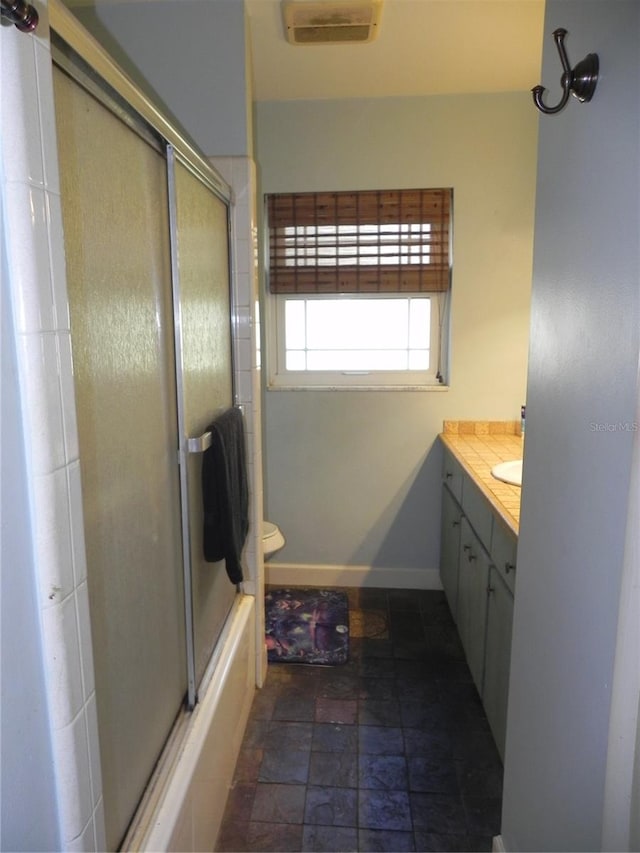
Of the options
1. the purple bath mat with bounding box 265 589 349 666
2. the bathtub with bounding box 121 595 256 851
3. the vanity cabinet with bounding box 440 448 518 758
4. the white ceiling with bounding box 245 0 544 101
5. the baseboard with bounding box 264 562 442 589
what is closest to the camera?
the bathtub with bounding box 121 595 256 851

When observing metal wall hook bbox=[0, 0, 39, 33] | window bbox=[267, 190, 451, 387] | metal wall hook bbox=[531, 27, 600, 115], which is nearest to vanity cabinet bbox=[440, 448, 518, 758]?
window bbox=[267, 190, 451, 387]

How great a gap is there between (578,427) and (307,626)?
1.92m

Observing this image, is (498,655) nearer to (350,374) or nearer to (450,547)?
(450,547)

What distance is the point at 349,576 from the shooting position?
2.94 m

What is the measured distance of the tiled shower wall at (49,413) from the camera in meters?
0.63

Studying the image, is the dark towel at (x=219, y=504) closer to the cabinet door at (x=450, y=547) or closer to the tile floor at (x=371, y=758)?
the tile floor at (x=371, y=758)

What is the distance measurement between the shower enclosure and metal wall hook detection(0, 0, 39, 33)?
0.56 feet

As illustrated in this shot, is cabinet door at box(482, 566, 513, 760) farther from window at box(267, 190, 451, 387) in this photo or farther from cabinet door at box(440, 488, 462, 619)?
window at box(267, 190, 451, 387)

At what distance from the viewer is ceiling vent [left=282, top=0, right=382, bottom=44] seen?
69.7 inches

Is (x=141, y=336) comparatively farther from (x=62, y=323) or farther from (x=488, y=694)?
(x=488, y=694)

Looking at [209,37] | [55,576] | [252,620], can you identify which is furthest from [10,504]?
[209,37]

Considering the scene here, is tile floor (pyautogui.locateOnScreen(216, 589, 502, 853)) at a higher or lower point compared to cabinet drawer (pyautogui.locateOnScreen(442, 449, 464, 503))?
lower

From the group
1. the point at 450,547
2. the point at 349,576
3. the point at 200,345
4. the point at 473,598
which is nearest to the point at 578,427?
the point at 200,345

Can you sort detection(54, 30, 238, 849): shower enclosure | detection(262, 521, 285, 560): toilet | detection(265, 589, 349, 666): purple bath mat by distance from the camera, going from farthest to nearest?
detection(262, 521, 285, 560): toilet
detection(265, 589, 349, 666): purple bath mat
detection(54, 30, 238, 849): shower enclosure
